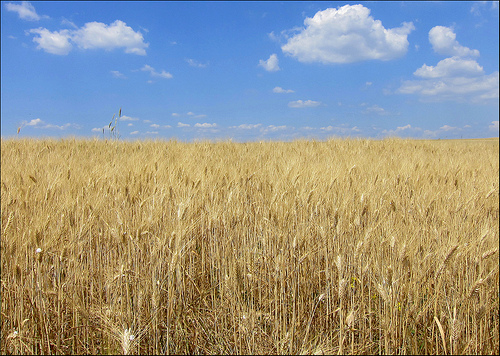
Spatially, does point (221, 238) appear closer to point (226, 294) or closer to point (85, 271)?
point (226, 294)

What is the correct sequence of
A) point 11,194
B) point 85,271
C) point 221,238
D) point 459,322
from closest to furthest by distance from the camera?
point 459,322
point 85,271
point 221,238
point 11,194

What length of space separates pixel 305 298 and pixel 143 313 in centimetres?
86

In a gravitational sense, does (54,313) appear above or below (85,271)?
below

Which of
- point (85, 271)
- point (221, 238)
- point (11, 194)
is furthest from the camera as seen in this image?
point (11, 194)

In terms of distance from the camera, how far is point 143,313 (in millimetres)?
1571

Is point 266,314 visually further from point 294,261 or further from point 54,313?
point 54,313

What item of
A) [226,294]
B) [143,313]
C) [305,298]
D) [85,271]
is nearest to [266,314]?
[226,294]

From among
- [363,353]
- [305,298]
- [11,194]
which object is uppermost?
[11,194]

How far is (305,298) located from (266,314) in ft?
1.07

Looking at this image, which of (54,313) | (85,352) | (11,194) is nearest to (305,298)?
(85,352)

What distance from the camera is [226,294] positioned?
62.5 inches

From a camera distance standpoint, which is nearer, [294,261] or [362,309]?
[362,309]

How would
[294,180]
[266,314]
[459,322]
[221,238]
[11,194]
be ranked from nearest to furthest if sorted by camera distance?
1. [459,322]
2. [266,314]
3. [221,238]
4. [11,194]
5. [294,180]

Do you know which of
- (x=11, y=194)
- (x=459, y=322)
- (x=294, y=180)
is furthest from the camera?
(x=294, y=180)
